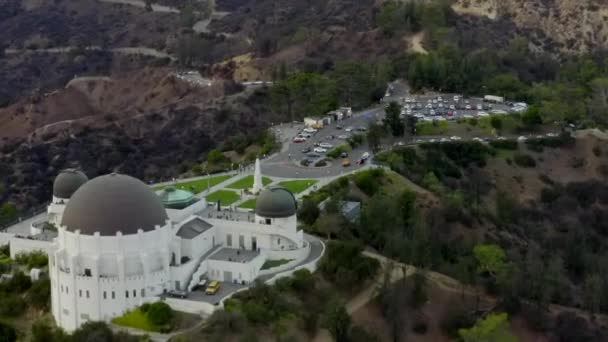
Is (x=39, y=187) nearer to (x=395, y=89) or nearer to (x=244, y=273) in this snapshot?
(x=395, y=89)

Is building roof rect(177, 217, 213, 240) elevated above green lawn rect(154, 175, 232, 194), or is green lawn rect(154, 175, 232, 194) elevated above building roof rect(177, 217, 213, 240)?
building roof rect(177, 217, 213, 240)

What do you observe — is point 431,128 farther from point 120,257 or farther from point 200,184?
point 120,257

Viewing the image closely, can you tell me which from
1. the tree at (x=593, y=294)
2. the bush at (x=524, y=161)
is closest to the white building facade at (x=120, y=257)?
the tree at (x=593, y=294)

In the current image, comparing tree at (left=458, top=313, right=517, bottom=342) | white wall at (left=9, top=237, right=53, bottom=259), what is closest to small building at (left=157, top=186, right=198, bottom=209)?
white wall at (left=9, top=237, right=53, bottom=259)

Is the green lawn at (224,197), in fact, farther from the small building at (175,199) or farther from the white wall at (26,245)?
the white wall at (26,245)

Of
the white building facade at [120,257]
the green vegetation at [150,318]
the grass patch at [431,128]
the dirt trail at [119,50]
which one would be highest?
the white building facade at [120,257]

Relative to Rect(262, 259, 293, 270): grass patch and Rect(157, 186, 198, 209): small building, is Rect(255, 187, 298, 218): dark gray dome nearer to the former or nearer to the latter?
Rect(262, 259, 293, 270): grass patch

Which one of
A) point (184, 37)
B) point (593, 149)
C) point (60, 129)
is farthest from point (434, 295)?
point (184, 37)
